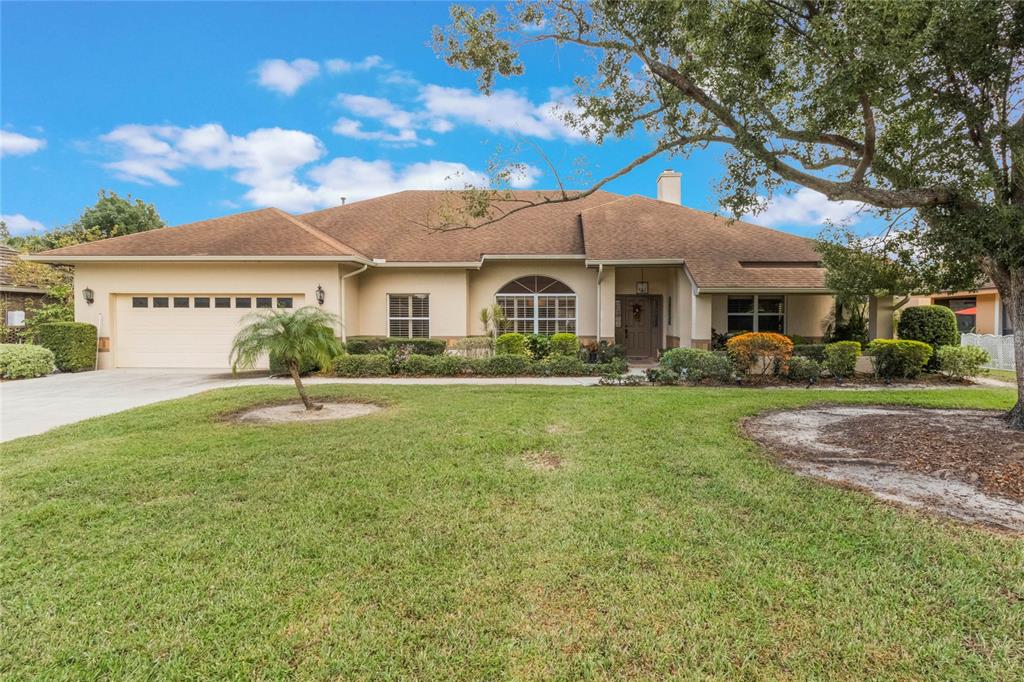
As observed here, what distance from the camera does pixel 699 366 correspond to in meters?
11.4

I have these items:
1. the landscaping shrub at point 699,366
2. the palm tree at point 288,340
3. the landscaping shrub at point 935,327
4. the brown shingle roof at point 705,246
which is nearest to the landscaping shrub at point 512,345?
the brown shingle roof at point 705,246

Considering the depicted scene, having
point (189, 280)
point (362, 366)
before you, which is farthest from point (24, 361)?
point (362, 366)

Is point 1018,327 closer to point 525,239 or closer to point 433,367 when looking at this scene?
point 433,367

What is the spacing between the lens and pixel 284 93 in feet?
47.9

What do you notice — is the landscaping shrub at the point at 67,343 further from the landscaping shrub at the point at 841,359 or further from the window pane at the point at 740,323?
the landscaping shrub at the point at 841,359

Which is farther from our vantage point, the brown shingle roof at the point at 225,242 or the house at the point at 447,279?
the house at the point at 447,279

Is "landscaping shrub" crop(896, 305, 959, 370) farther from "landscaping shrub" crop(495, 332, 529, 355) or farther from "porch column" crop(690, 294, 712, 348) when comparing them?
"landscaping shrub" crop(495, 332, 529, 355)

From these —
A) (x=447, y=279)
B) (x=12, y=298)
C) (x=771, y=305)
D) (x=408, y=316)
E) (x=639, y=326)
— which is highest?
(x=447, y=279)

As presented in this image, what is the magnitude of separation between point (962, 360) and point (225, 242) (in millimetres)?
21143

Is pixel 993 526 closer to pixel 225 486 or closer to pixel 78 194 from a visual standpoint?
pixel 225 486

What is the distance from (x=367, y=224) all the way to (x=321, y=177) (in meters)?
5.53

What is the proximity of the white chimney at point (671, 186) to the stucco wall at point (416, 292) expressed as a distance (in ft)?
34.3

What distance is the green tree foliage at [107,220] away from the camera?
92.4 ft

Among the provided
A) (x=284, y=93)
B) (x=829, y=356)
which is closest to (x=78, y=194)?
(x=284, y=93)
